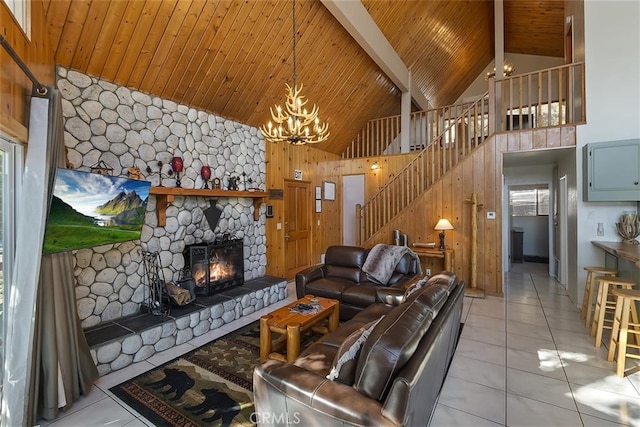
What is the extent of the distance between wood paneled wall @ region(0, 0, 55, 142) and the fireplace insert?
233 centimetres

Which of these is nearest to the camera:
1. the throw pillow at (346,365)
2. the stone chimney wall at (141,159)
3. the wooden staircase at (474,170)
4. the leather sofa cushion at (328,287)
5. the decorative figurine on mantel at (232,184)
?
the throw pillow at (346,365)

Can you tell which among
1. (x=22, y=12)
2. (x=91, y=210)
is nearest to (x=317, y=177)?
(x=91, y=210)

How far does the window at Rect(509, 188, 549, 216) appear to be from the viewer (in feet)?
24.6

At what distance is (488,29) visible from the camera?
25.9 feet

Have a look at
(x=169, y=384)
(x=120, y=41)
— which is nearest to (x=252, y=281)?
(x=169, y=384)

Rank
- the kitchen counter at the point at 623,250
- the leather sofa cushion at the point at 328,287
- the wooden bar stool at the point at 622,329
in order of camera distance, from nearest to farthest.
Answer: the wooden bar stool at the point at 622,329, the kitchen counter at the point at 623,250, the leather sofa cushion at the point at 328,287

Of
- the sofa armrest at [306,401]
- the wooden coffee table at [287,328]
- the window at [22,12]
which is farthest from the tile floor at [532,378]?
the window at [22,12]

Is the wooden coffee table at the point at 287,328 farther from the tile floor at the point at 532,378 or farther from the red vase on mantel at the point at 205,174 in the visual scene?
the red vase on mantel at the point at 205,174

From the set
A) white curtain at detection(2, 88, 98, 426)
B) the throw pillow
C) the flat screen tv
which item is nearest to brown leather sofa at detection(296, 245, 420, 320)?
the throw pillow

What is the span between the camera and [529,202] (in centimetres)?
766

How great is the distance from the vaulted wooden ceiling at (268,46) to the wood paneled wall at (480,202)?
9.13 ft

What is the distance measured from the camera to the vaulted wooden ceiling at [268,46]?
293 centimetres

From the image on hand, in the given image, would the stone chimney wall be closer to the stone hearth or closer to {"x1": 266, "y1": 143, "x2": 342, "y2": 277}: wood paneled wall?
the stone hearth

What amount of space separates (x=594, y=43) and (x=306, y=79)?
405 centimetres
